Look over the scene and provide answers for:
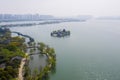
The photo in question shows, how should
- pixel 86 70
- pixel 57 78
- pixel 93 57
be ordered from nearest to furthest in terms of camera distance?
pixel 57 78 → pixel 86 70 → pixel 93 57

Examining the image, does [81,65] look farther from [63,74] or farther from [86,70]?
[63,74]

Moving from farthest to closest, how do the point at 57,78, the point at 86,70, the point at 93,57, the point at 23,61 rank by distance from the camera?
the point at 93,57
the point at 23,61
the point at 86,70
the point at 57,78

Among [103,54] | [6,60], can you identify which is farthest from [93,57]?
[6,60]

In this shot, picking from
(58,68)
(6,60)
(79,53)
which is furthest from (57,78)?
(79,53)

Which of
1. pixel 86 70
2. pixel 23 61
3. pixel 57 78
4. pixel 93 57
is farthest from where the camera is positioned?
pixel 93 57

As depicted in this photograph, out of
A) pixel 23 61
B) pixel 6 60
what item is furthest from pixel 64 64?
pixel 6 60

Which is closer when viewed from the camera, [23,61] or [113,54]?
[23,61]

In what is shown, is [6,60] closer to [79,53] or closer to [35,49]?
[35,49]

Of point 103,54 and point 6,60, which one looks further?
point 103,54

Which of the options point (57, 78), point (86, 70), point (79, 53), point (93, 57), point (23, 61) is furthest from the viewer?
point (79, 53)
